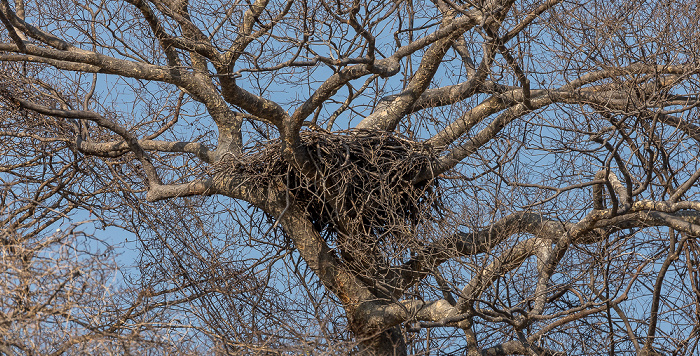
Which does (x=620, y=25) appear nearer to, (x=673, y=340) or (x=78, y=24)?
(x=673, y=340)

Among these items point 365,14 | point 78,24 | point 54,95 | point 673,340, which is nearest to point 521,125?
point 365,14

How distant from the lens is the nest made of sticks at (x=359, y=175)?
6.27 m

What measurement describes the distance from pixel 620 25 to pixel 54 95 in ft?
19.4

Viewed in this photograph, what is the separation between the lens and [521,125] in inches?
246

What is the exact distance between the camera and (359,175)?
6.28m

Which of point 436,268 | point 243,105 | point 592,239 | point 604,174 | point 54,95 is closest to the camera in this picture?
point 604,174

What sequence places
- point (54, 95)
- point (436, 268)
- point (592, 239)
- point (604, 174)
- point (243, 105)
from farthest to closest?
point (54, 95) < point (592, 239) < point (243, 105) < point (436, 268) < point (604, 174)

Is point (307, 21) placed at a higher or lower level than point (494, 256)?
higher

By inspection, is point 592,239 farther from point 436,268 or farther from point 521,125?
point 436,268

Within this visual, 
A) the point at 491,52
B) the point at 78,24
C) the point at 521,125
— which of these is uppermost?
the point at 78,24

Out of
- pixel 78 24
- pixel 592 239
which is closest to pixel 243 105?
pixel 78 24

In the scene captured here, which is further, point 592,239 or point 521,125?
point 592,239

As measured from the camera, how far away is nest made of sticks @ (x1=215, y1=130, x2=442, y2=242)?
627cm

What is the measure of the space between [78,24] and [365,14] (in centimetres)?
304
